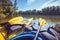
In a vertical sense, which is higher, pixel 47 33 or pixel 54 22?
pixel 54 22

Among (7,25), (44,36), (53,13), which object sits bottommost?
(44,36)

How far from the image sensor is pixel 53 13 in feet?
7.67

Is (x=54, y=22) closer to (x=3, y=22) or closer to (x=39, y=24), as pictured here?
(x=39, y=24)

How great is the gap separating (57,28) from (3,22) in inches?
31.6

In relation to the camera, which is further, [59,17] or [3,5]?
[3,5]

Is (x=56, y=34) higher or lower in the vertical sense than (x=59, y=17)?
lower

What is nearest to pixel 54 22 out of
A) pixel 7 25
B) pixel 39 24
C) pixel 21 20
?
pixel 39 24

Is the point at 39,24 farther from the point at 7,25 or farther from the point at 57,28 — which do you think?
the point at 7,25

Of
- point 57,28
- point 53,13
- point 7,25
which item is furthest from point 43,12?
point 7,25

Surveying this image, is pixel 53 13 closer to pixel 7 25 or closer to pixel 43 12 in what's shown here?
pixel 43 12

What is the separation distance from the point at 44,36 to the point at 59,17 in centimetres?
35

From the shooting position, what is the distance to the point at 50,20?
228 cm

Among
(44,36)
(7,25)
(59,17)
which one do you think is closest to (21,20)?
(7,25)

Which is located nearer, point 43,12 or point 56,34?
point 56,34
